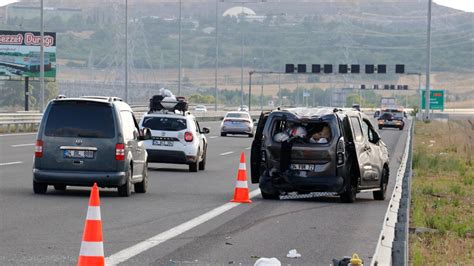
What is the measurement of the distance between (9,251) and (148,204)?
22.1ft

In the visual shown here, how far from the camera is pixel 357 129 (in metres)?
21.6

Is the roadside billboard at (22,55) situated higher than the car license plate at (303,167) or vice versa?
the roadside billboard at (22,55)

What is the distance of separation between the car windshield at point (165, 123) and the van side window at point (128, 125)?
794 centimetres

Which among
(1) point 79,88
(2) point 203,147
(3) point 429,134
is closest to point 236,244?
(2) point 203,147

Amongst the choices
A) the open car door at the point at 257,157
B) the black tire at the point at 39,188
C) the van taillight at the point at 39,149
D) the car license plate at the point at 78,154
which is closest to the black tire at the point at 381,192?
the open car door at the point at 257,157

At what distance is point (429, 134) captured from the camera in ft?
232

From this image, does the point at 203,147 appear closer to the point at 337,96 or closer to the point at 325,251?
the point at 325,251

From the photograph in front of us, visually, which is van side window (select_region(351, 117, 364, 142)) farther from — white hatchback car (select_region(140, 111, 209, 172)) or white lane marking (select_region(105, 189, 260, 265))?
white hatchback car (select_region(140, 111, 209, 172))

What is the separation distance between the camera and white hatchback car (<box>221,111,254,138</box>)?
192 feet

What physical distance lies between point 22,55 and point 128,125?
216ft

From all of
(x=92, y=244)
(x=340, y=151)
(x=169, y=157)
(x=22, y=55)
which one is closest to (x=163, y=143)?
(x=169, y=157)

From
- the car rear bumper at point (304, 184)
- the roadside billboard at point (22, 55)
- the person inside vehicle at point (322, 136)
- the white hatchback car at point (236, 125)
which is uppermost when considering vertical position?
the roadside billboard at point (22, 55)

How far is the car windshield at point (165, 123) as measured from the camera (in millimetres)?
30152

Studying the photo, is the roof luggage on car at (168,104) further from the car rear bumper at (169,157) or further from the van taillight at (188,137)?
the car rear bumper at (169,157)
